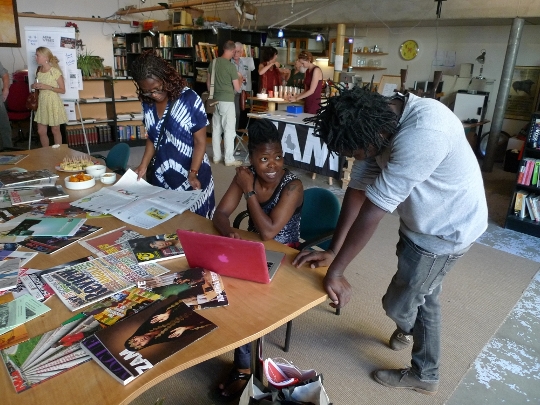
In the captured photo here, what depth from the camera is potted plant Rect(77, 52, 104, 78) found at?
20.3ft

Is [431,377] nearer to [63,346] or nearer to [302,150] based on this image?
[63,346]

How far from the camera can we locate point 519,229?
3.93 metres

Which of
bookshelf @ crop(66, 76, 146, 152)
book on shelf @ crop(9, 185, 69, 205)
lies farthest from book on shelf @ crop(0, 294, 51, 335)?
bookshelf @ crop(66, 76, 146, 152)

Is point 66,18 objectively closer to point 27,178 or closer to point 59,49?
point 59,49

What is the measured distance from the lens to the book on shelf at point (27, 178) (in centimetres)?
234

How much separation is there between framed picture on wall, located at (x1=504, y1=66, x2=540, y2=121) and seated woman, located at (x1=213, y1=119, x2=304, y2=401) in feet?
21.2

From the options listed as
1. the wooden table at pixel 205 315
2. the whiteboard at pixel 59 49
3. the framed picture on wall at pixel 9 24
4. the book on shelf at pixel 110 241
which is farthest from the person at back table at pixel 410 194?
the framed picture on wall at pixel 9 24

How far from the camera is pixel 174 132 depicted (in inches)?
90.7

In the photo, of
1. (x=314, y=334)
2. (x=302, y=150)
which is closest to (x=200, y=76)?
(x=302, y=150)

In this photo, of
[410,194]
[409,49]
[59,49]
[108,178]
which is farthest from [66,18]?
[410,194]

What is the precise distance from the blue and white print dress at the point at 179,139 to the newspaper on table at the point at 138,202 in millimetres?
167

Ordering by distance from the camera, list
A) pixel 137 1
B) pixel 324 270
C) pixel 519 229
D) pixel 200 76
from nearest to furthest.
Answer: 1. pixel 324 270
2. pixel 519 229
3. pixel 200 76
4. pixel 137 1

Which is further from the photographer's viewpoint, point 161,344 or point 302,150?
point 302,150

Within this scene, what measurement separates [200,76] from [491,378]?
23.0ft
